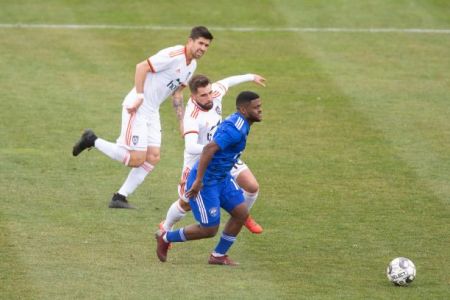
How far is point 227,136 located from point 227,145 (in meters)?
0.10

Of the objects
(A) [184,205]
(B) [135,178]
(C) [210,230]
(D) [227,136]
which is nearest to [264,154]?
(B) [135,178]

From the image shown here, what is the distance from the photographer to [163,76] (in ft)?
53.2

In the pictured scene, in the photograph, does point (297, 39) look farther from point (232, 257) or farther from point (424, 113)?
point (232, 257)

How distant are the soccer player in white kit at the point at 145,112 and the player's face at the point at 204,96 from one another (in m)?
1.68

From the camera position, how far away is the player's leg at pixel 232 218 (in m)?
13.7

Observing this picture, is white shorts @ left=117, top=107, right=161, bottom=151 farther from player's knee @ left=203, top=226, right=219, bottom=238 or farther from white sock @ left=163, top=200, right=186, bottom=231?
player's knee @ left=203, top=226, right=219, bottom=238

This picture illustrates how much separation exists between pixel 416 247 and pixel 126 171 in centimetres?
516

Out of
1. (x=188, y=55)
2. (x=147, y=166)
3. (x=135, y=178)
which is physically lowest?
(x=135, y=178)

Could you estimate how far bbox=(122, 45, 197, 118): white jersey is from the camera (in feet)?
52.6

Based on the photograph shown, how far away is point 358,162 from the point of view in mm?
18594

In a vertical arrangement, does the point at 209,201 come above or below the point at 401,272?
below

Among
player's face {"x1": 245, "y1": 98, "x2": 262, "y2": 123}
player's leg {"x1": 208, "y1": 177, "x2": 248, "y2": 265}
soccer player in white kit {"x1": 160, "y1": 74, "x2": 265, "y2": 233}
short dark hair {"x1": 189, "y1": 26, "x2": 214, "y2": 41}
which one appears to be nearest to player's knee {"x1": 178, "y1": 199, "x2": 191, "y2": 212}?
soccer player in white kit {"x1": 160, "y1": 74, "x2": 265, "y2": 233}

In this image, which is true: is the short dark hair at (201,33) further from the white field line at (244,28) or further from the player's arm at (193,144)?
the white field line at (244,28)

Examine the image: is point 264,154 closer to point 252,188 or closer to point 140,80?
point 140,80
